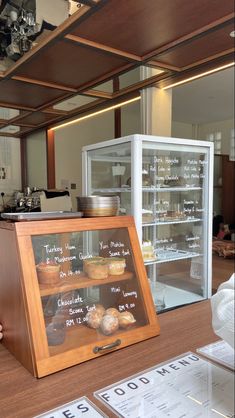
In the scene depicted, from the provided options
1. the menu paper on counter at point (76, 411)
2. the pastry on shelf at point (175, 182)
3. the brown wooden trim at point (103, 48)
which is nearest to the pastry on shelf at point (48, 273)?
the menu paper on counter at point (76, 411)

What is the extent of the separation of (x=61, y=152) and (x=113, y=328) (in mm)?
3582

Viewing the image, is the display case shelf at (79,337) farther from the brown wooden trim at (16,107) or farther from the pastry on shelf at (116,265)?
the brown wooden trim at (16,107)

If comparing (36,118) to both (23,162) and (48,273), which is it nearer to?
(23,162)

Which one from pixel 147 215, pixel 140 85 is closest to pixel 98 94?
pixel 140 85

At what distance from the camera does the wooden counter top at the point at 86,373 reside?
558 mm

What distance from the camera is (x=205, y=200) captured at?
1.41m

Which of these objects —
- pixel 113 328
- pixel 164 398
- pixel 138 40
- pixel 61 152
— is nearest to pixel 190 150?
pixel 138 40

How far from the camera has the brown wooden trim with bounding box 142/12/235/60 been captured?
135 centimetres

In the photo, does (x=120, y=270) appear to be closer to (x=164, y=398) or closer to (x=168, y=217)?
(x=164, y=398)

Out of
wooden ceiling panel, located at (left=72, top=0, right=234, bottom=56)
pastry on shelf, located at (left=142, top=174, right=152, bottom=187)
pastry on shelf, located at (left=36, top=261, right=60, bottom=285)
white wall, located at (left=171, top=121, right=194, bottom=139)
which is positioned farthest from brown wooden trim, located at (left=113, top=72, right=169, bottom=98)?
white wall, located at (left=171, top=121, right=194, bottom=139)

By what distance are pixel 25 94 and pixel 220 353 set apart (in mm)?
2244

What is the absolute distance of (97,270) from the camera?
793 millimetres

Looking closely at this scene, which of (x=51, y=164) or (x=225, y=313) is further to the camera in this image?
(x=51, y=164)

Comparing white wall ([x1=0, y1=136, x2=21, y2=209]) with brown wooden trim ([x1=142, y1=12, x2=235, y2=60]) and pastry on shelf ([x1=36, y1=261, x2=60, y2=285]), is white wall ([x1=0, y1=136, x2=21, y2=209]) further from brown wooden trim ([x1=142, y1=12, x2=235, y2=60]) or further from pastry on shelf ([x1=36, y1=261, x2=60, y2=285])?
pastry on shelf ([x1=36, y1=261, x2=60, y2=285])
